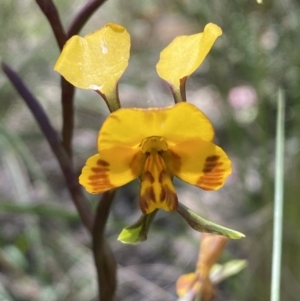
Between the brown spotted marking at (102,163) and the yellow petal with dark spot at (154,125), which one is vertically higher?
the yellow petal with dark spot at (154,125)

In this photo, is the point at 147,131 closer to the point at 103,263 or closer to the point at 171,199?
the point at 171,199

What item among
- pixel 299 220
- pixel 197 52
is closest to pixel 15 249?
pixel 299 220

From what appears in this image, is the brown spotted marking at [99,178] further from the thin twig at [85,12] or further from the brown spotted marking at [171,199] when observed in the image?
the thin twig at [85,12]

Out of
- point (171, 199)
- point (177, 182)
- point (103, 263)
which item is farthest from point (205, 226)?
point (177, 182)

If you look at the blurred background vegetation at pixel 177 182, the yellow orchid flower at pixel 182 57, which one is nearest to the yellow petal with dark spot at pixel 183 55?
the yellow orchid flower at pixel 182 57

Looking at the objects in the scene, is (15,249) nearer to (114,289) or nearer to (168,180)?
(114,289)

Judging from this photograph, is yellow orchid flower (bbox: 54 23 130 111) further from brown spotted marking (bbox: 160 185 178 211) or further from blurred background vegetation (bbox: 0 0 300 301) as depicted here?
blurred background vegetation (bbox: 0 0 300 301)

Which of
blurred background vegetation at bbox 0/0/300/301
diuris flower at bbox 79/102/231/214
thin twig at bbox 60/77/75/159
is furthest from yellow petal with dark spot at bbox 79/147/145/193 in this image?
blurred background vegetation at bbox 0/0/300/301
